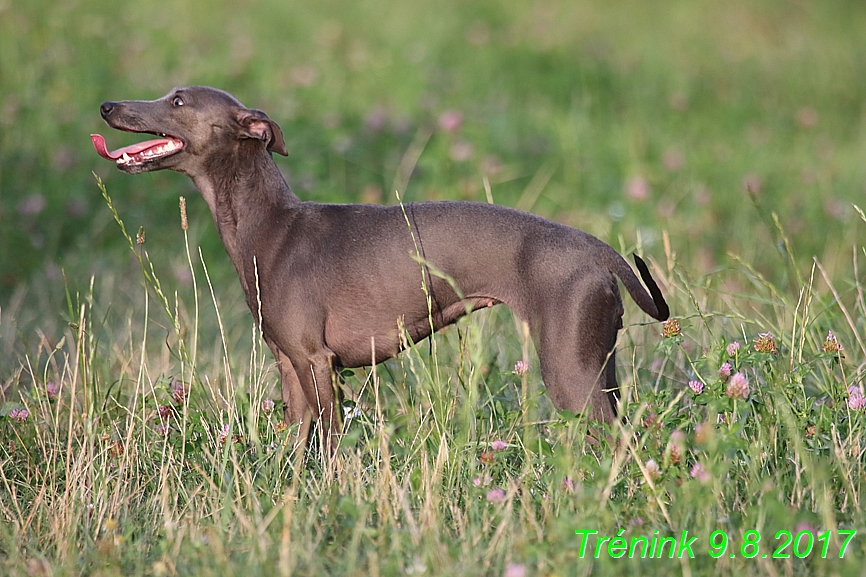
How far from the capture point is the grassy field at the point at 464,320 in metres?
2.96

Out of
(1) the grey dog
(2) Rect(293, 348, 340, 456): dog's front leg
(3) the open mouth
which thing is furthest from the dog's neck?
(2) Rect(293, 348, 340, 456): dog's front leg

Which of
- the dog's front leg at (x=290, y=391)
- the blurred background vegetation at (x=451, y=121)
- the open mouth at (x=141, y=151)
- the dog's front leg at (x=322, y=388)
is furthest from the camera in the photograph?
the blurred background vegetation at (x=451, y=121)

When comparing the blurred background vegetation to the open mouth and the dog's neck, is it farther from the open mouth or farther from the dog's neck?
the dog's neck

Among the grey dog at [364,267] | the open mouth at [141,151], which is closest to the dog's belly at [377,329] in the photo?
the grey dog at [364,267]

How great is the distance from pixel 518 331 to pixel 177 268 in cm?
242

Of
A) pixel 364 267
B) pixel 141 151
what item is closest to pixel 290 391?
pixel 364 267

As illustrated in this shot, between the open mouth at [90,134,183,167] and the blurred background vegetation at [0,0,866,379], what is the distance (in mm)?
1384

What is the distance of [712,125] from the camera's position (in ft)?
29.2

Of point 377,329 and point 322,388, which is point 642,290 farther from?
point 322,388

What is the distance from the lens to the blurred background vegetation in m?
6.62

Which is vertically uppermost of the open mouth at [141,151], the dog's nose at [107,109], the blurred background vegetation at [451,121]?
the dog's nose at [107,109]

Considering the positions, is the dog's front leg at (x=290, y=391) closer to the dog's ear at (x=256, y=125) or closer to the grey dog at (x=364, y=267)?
the grey dog at (x=364, y=267)

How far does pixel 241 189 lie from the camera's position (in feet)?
12.8

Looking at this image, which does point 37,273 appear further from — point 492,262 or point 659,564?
point 659,564
